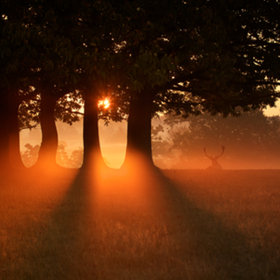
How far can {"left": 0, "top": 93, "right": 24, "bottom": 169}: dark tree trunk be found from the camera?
20.4 meters

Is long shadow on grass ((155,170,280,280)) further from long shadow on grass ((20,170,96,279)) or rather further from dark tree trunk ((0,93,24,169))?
dark tree trunk ((0,93,24,169))

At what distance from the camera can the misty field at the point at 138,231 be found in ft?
24.7

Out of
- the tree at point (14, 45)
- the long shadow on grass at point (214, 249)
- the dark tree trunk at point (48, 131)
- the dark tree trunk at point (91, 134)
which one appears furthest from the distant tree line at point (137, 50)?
the long shadow on grass at point (214, 249)

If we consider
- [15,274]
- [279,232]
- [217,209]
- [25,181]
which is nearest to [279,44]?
[217,209]

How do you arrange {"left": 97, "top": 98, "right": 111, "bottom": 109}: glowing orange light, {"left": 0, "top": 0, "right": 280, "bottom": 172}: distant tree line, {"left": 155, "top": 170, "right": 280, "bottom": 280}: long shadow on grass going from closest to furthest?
{"left": 155, "top": 170, "right": 280, "bottom": 280}: long shadow on grass
{"left": 0, "top": 0, "right": 280, "bottom": 172}: distant tree line
{"left": 97, "top": 98, "right": 111, "bottom": 109}: glowing orange light

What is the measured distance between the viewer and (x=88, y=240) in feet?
30.6

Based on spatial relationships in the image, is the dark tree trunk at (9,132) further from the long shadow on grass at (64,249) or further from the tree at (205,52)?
the long shadow on grass at (64,249)

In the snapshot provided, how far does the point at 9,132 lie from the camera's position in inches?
Answer: 819

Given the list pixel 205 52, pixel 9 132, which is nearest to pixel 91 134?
pixel 9 132

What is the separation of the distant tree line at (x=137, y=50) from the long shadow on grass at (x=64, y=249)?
417 centimetres

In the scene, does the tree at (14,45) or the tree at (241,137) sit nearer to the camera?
the tree at (14,45)

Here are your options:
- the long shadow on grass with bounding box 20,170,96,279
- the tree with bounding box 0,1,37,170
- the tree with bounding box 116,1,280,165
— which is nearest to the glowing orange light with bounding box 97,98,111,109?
the tree with bounding box 116,1,280,165

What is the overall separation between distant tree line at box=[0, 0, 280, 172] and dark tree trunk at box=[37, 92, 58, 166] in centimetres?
82

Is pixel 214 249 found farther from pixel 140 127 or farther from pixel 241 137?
pixel 241 137
